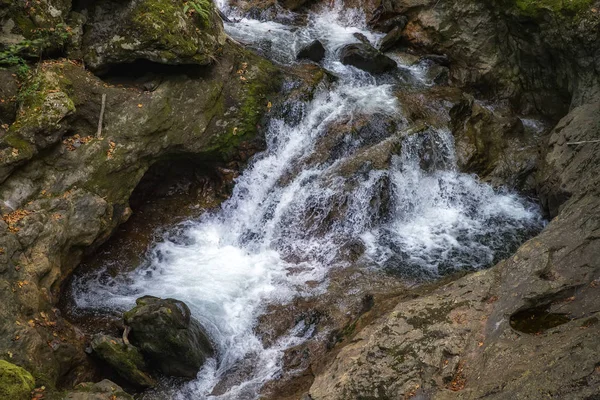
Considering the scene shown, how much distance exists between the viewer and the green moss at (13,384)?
19.2ft

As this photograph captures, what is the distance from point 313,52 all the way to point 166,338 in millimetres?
10057

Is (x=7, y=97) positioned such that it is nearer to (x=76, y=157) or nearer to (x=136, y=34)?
(x=76, y=157)

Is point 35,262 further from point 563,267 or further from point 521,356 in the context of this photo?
point 563,267

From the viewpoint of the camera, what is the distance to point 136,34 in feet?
35.4

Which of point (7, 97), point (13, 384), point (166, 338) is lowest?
point (166, 338)

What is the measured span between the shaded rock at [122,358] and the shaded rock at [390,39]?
12505 millimetres

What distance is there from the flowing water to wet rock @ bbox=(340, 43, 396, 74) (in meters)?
1.07

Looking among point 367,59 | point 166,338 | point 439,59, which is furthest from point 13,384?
point 439,59

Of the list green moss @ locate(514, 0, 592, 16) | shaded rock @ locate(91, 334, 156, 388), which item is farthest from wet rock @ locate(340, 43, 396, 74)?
shaded rock @ locate(91, 334, 156, 388)

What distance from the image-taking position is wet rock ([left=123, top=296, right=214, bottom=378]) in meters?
8.35

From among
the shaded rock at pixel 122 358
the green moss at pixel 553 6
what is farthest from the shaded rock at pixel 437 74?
the shaded rock at pixel 122 358

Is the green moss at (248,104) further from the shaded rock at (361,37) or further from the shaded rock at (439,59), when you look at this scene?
the shaded rock at (439,59)

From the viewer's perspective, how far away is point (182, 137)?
11602 mm

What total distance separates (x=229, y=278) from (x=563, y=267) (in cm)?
651
